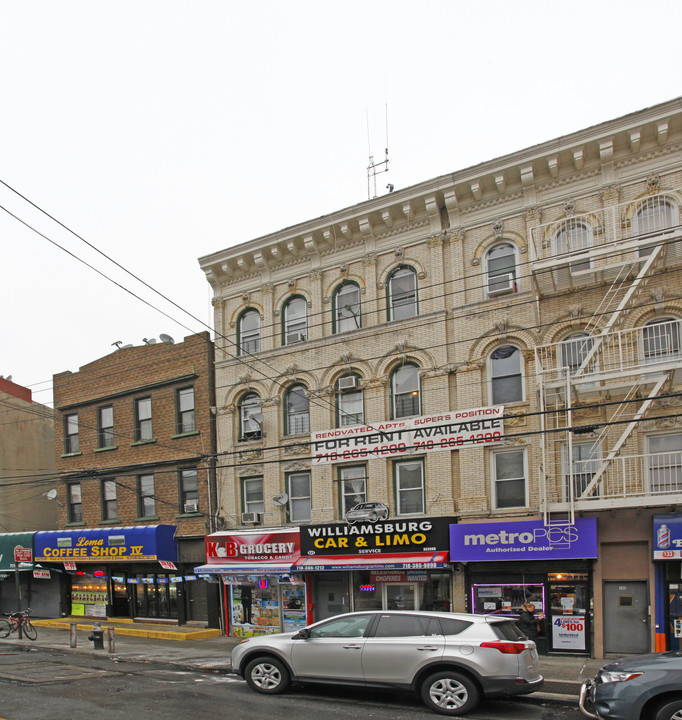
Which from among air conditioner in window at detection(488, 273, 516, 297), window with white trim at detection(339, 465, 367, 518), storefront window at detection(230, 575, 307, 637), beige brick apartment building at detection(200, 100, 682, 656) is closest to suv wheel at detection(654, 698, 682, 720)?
beige brick apartment building at detection(200, 100, 682, 656)

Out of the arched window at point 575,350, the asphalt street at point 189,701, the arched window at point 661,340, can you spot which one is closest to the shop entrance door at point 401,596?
the asphalt street at point 189,701

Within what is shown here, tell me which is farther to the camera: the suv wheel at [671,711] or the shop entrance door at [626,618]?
the shop entrance door at [626,618]

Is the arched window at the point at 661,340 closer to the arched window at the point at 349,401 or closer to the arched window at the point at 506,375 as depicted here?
the arched window at the point at 506,375

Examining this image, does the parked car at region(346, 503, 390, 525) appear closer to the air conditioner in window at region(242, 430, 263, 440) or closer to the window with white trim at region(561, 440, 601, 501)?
the air conditioner in window at region(242, 430, 263, 440)

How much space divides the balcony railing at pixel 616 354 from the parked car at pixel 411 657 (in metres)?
6.69

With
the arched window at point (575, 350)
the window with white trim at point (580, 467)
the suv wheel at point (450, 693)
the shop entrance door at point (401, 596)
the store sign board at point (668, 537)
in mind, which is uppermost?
the arched window at point (575, 350)

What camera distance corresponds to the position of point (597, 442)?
16469 millimetres

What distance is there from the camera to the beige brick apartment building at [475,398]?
16.3 m

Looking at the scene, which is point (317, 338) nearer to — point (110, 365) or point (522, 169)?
point (522, 169)

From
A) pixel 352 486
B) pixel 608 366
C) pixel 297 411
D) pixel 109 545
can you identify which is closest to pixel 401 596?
pixel 352 486

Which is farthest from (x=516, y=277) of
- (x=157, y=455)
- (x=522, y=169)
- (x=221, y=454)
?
(x=157, y=455)

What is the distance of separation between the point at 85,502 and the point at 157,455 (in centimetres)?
432

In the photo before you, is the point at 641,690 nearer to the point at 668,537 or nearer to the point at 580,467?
the point at 668,537

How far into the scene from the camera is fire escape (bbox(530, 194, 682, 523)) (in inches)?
628
